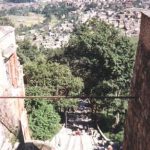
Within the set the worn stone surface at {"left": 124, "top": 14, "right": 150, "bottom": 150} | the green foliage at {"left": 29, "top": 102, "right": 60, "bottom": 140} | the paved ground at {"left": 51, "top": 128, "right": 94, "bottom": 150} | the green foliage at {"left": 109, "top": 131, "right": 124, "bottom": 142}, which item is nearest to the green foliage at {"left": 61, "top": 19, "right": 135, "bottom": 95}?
the green foliage at {"left": 109, "top": 131, "right": 124, "bottom": 142}

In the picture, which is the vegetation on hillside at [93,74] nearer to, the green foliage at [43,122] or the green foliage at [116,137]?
the green foliage at [43,122]

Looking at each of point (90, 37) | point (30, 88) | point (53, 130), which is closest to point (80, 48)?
point (90, 37)

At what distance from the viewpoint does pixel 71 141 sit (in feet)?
78.2

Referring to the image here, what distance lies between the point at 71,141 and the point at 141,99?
17.4 meters

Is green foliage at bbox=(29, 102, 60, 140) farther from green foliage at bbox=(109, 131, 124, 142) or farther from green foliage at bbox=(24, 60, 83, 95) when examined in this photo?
green foliage at bbox=(109, 131, 124, 142)

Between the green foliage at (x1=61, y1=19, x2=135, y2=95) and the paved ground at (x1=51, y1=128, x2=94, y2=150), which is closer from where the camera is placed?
the paved ground at (x1=51, y1=128, x2=94, y2=150)

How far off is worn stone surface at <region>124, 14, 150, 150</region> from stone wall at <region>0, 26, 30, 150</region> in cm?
435

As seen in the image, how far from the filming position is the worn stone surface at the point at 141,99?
21.1 ft

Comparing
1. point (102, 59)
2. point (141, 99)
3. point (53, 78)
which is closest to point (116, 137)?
point (102, 59)

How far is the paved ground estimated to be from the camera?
22922mm

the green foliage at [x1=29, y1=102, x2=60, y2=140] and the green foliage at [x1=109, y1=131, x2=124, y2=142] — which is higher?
the green foliage at [x1=29, y1=102, x2=60, y2=140]

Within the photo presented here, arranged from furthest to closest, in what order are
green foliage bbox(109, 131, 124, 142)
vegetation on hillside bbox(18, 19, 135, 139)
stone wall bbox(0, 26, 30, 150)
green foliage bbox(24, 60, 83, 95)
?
green foliage bbox(24, 60, 83, 95), vegetation on hillside bbox(18, 19, 135, 139), green foliage bbox(109, 131, 124, 142), stone wall bbox(0, 26, 30, 150)

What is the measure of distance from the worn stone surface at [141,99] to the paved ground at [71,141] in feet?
50.8

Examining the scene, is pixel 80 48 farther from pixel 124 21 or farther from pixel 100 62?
pixel 124 21
